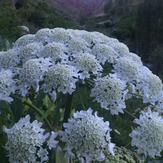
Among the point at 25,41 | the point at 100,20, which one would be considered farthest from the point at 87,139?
the point at 100,20

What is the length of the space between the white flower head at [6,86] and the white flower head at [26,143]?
0.19 m

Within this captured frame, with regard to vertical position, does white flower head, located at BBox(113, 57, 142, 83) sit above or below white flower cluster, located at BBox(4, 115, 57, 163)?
above

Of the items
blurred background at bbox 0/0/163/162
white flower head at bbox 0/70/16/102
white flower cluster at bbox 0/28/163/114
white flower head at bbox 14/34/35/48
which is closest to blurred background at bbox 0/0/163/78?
blurred background at bbox 0/0/163/162

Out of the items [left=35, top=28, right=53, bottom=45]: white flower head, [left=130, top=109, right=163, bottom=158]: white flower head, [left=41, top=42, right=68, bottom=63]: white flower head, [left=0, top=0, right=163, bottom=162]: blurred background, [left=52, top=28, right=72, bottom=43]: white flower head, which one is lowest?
[left=0, top=0, right=163, bottom=162]: blurred background

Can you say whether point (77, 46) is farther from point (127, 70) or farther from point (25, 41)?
point (25, 41)

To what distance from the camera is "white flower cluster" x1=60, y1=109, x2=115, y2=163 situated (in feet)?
8.04

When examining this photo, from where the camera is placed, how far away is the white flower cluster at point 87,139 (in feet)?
8.04

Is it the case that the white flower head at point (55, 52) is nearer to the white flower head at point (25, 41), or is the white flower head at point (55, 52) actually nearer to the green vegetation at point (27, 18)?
the white flower head at point (25, 41)

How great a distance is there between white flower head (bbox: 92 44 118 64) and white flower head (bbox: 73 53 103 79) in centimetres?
10

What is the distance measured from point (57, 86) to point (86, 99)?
543 millimetres

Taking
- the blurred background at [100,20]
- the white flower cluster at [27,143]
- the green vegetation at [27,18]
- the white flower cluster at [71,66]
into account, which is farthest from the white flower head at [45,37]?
the green vegetation at [27,18]

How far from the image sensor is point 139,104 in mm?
3740

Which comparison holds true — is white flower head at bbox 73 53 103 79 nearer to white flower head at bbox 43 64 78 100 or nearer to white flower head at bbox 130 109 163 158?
white flower head at bbox 43 64 78 100

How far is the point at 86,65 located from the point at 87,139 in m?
0.50
